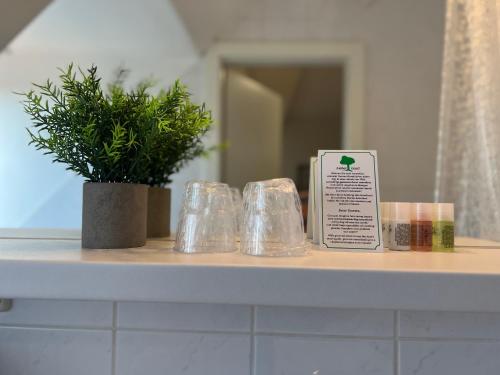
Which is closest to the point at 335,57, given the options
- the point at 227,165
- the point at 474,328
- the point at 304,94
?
the point at 304,94

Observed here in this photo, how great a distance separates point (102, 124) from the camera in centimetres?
50

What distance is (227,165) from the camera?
1179 mm

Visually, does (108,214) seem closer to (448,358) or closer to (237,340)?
(237,340)

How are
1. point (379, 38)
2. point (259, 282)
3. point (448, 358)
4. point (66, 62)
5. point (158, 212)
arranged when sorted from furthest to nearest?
point (379, 38)
point (66, 62)
point (158, 212)
point (448, 358)
point (259, 282)

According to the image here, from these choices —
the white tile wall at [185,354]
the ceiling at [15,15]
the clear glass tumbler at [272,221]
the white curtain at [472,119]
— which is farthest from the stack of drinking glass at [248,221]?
the ceiling at [15,15]

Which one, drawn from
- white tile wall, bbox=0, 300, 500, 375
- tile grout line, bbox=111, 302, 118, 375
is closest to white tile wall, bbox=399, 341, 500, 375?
white tile wall, bbox=0, 300, 500, 375

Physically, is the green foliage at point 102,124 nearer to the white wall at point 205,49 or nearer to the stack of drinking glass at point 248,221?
the stack of drinking glass at point 248,221

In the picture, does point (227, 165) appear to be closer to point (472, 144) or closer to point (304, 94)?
point (304, 94)

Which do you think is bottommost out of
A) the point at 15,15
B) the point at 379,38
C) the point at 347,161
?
the point at 347,161

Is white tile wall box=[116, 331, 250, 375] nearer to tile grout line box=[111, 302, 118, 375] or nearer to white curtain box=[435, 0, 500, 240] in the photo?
tile grout line box=[111, 302, 118, 375]

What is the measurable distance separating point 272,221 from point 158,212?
26 centimetres

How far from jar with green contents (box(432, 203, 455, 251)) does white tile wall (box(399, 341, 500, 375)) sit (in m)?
0.13

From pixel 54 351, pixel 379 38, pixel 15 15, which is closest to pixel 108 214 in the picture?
pixel 54 351

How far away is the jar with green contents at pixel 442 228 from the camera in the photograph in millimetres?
540
